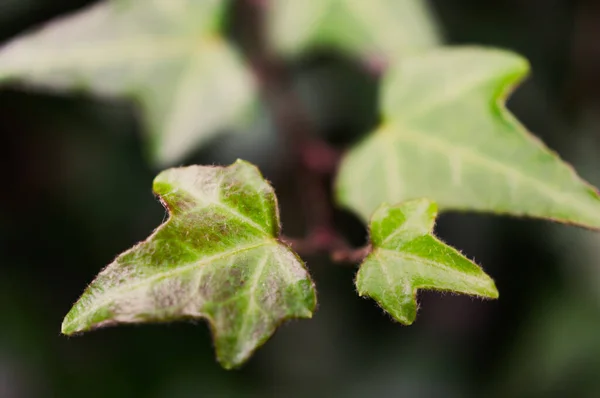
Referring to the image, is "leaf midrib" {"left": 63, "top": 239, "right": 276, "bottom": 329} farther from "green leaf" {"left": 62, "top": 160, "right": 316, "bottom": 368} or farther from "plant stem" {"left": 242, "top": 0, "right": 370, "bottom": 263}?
"plant stem" {"left": 242, "top": 0, "right": 370, "bottom": 263}

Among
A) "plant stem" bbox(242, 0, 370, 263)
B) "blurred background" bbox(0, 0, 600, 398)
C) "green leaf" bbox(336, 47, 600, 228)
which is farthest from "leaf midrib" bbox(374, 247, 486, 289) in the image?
"blurred background" bbox(0, 0, 600, 398)

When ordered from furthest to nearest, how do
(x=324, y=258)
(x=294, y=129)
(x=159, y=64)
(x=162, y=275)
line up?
1. (x=324, y=258)
2. (x=294, y=129)
3. (x=159, y=64)
4. (x=162, y=275)

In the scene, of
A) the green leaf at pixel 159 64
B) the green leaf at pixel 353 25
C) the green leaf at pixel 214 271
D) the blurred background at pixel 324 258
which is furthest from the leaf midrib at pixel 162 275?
the blurred background at pixel 324 258

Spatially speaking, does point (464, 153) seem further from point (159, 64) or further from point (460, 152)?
point (159, 64)

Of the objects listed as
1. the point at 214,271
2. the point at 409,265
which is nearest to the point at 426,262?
the point at 409,265

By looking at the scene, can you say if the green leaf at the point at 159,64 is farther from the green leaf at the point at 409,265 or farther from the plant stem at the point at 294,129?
the green leaf at the point at 409,265

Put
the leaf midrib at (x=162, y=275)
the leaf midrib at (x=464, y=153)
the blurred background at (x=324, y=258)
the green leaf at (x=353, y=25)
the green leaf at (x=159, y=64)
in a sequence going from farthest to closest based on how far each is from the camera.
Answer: the blurred background at (x=324, y=258) < the green leaf at (x=353, y=25) < the green leaf at (x=159, y=64) < the leaf midrib at (x=464, y=153) < the leaf midrib at (x=162, y=275)

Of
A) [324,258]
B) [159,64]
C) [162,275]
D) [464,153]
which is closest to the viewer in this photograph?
[162,275]
